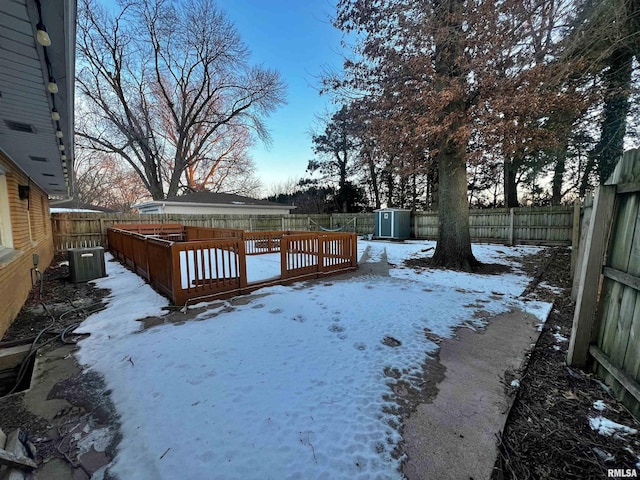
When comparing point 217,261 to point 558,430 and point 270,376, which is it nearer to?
point 270,376

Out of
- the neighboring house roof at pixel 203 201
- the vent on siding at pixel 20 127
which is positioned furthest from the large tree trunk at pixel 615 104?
the neighboring house roof at pixel 203 201

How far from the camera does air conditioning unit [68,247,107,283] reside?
18.7 feet

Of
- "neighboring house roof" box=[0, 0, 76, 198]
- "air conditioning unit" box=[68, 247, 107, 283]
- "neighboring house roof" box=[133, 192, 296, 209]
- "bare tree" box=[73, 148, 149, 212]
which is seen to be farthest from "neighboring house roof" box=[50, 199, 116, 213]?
"neighboring house roof" box=[0, 0, 76, 198]

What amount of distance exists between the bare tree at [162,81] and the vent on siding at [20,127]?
15.5 metres

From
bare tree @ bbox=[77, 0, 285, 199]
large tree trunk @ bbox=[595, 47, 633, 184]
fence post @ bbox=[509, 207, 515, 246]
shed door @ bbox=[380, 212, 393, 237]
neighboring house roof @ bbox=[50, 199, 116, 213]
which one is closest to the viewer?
large tree trunk @ bbox=[595, 47, 633, 184]

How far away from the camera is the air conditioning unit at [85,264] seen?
5.71m

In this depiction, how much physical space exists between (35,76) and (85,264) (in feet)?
16.1

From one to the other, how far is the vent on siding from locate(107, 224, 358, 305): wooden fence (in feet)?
6.77

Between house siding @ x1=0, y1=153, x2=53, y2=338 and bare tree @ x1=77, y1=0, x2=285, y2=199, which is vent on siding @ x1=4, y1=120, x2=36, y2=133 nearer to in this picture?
house siding @ x1=0, y1=153, x2=53, y2=338

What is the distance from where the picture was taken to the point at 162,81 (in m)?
17.4

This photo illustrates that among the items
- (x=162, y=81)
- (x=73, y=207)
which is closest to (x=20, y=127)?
(x=162, y=81)

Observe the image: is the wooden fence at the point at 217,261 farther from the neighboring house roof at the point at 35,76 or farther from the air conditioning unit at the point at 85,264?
the neighboring house roof at the point at 35,76

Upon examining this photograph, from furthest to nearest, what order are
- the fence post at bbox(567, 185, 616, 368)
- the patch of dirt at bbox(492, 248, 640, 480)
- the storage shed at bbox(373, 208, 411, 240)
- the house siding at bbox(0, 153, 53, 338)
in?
1. the storage shed at bbox(373, 208, 411, 240)
2. the house siding at bbox(0, 153, 53, 338)
3. the fence post at bbox(567, 185, 616, 368)
4. the patch of dirt at bbox(492, 248, 640, 480)

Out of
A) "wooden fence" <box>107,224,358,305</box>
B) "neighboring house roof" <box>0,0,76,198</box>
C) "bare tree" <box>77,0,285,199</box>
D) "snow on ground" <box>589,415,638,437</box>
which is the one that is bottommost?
"snow on ground" <box>589,415,638,437</box>
